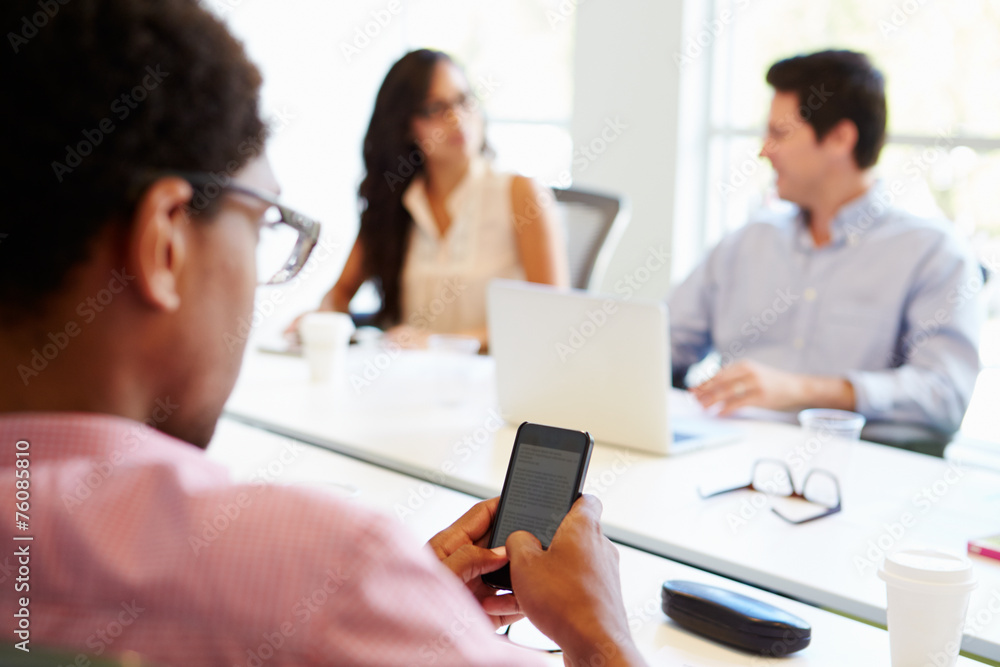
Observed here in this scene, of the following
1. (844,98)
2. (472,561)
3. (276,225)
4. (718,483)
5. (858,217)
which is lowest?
(718,483)

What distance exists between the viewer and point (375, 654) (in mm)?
431

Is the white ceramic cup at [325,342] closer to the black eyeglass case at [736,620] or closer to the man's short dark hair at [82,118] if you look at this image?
the black eyeglass case at [736,620]

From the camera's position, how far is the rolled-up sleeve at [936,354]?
6.01 ft

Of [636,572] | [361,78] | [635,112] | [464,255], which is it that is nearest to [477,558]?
[636,572]

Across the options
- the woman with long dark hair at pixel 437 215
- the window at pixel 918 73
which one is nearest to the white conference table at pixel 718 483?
the woman with long dark hair at pixel 437 215

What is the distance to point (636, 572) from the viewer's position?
3.42 feet

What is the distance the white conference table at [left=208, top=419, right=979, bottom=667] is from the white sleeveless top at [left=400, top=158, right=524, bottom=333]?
1.15 m

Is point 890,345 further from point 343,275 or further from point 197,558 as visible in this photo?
point 197,558

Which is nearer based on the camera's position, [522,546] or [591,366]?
[522,546]

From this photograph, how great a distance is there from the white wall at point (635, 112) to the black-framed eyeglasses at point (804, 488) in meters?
2.49

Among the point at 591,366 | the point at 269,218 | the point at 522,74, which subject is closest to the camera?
the point at 269,218

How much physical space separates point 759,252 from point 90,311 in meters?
2.00

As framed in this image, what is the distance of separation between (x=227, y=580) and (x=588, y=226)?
233 cm

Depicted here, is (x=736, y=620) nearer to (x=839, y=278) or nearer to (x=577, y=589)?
(x=577, y=589)
